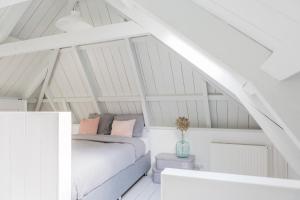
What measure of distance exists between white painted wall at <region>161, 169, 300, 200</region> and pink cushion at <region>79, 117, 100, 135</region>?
10.6 ft

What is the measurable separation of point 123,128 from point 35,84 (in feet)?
7.05

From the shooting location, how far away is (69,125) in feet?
5.53

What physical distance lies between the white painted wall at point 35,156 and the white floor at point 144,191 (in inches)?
54.0

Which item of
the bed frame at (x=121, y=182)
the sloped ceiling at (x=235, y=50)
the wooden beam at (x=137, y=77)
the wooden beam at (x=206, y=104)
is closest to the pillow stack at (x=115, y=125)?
the wooden beam at (x=137, y=77)

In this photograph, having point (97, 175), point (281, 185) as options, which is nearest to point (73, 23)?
point (97, 175)

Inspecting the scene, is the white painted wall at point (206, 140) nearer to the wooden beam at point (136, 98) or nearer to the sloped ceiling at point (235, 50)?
the wooden beam at point (136, 98)

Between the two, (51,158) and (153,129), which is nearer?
(51,158)

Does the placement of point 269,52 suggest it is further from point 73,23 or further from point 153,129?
point 153,129

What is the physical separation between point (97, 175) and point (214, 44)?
6.24 feet

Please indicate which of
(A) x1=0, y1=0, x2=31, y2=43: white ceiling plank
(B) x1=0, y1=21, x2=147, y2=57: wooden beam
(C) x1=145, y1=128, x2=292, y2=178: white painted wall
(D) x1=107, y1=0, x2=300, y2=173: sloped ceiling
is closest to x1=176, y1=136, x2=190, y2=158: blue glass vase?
(C) x1=145, y1=128, x2=292, y2=178: white painted wall

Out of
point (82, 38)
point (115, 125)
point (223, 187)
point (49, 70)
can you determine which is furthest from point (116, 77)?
point (223, 187)

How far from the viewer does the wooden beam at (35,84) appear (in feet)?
14.0

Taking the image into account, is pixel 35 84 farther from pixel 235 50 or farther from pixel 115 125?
pixel 235 50

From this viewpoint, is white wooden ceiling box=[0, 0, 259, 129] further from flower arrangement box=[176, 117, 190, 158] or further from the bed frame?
the bed frame
